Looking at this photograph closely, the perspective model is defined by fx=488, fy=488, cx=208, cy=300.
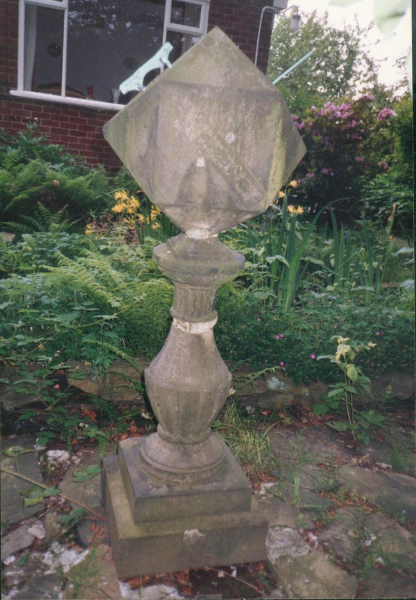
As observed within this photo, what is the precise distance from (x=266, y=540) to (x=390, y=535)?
560 mm

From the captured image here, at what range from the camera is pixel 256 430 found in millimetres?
2830

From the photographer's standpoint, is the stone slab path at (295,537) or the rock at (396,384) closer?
the stone slab path at (295,537)

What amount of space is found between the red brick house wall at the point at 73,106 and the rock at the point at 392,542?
22.3 ft

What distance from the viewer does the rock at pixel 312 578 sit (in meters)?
1.84

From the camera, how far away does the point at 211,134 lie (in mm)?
1543

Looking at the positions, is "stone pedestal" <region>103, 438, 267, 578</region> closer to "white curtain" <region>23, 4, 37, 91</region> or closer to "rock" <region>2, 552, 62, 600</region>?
"rock" <region>2, 552, 62, 600</region>

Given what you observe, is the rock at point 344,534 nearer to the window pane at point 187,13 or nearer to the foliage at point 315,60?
the window pane at point 187,13

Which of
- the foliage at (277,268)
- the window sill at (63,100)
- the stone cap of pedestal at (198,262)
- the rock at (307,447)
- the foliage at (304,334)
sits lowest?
the rock at (307,447)

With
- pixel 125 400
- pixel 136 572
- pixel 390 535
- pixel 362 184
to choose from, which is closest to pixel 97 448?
pixel 125 400

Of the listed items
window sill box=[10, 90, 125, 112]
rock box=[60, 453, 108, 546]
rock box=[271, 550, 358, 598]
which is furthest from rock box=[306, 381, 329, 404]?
window sill box=[10, 90, 125, 112]

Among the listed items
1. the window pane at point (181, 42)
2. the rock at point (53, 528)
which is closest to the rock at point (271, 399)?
the rock at point (53, 528)

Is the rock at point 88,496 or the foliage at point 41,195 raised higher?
the foliage at point 41,195

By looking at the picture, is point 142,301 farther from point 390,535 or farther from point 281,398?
point 390,535

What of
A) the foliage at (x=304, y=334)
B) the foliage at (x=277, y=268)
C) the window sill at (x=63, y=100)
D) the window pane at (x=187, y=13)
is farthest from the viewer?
the window pane at (x=187, y=13)
